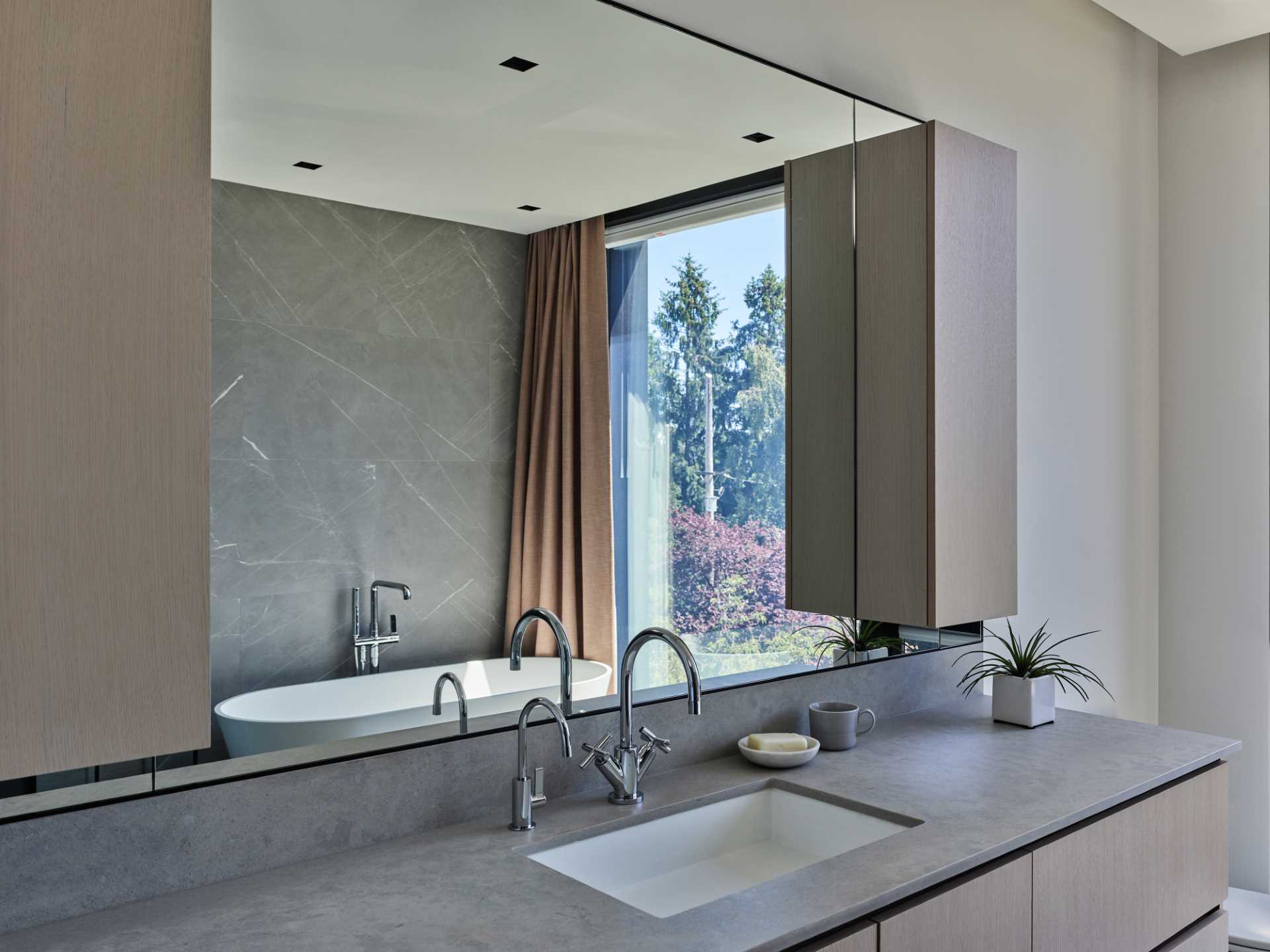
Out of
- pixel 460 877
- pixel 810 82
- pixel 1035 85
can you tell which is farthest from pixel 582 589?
pixel 1035 85

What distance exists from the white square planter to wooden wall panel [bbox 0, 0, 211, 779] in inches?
67.3

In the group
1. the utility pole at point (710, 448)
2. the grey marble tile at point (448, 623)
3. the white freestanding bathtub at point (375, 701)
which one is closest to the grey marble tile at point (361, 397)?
the grey marble tile at point (448, 623)

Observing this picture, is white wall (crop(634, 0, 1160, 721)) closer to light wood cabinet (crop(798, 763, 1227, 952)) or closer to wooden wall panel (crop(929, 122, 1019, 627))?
wooden wall panel (crop(929, 122, 1019, 627))

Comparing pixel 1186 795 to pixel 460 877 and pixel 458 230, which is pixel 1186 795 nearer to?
pixel 460 877

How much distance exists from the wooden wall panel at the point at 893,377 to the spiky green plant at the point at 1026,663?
0.96 feet

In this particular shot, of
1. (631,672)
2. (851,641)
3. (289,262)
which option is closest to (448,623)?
(631,672)

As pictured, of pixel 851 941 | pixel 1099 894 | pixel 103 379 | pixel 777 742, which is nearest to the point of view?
pixel 103 379

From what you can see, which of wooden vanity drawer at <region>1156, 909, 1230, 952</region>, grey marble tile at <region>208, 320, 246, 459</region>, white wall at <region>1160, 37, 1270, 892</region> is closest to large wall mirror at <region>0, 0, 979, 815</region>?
grey marble tile at <region>208, 320, 246, 459</region>

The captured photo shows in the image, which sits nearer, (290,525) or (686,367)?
(290,525)

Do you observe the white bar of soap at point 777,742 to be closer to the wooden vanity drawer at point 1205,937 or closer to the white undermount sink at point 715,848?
the white undermount sink at point 715,848

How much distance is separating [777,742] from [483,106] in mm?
1228

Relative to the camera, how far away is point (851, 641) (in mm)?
2236

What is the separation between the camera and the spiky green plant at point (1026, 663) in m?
2.27

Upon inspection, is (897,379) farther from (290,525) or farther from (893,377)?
(290,525)
